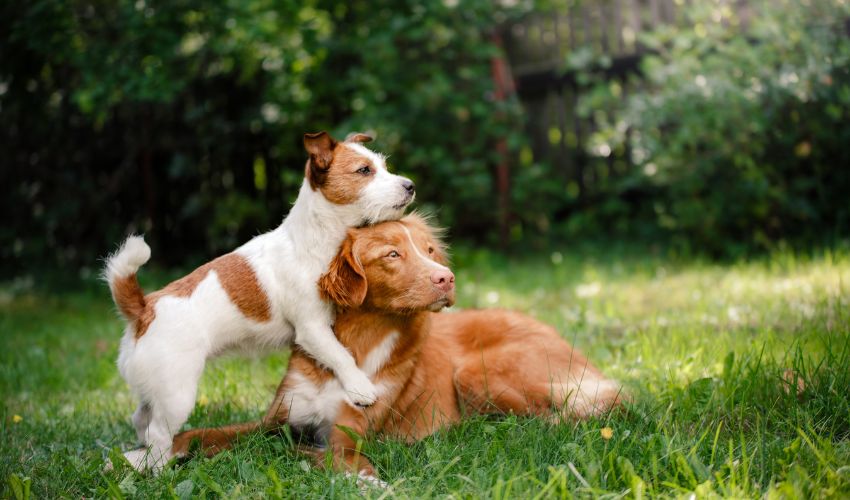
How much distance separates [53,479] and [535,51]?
272 inches

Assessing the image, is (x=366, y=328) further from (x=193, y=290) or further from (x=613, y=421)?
(x=613, y=421)

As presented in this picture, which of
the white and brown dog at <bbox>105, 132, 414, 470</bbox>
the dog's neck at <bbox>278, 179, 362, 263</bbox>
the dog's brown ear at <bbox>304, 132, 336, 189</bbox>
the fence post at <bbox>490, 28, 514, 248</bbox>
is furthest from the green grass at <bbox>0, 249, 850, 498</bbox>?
the fence post at <bbox>490, 28, 514, 248</bbox>

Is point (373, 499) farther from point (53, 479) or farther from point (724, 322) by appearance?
point (724, 322)

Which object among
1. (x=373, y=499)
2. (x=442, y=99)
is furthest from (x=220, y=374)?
(x=442, y=99)

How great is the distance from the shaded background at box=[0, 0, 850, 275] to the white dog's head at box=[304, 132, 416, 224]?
3.63 metres

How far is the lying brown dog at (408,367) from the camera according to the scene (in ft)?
9.00

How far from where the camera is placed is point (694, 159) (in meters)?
6.46

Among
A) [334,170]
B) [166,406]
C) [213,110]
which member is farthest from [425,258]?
[213,110]

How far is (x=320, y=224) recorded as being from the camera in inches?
117

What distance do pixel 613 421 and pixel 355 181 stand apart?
132 centimetres

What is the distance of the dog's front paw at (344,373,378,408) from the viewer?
9.12 feet

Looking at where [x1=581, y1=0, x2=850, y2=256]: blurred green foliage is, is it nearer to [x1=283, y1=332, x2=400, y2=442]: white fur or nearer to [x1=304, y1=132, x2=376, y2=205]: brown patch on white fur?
[x1=304, y1=132, x2=376, y2=205]: brown patch on white fur

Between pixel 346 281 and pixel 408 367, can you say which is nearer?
pixel 346 281

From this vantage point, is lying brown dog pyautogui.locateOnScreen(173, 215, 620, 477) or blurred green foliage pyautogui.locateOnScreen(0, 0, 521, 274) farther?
blurred green foliage pyautogui.locateOnScreen(0, 0, 521, 274)
